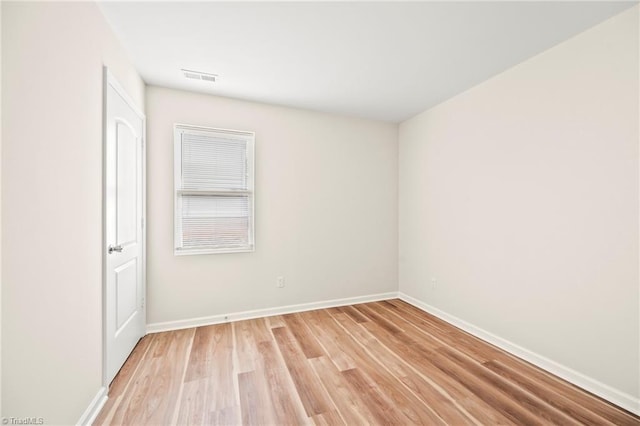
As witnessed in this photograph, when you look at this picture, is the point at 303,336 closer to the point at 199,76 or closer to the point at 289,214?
the point at 289,214

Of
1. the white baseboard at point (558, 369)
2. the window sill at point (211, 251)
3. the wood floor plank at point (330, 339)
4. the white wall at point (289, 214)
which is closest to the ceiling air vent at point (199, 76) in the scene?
the white wall at point (289, 214)

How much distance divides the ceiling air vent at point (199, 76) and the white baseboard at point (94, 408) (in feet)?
8.43

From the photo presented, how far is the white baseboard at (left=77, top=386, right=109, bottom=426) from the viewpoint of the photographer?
4.91 ft

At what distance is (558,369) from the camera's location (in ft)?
6.61

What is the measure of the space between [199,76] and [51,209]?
1.81 m

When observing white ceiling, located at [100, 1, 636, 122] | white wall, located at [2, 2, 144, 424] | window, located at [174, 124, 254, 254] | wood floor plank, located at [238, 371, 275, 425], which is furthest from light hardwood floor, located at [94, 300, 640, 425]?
white ceiling, located at [100, 1, 636, 122]

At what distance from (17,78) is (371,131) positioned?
3.36 metres

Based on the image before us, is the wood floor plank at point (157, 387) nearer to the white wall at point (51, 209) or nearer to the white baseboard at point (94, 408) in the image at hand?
the white baseboard at point (94, 408)

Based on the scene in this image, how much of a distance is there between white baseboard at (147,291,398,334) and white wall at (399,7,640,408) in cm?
95

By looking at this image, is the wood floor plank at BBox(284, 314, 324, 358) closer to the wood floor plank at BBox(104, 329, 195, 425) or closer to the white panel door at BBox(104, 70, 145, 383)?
the wood floor plank at BBox(104, 329, 195, 425)

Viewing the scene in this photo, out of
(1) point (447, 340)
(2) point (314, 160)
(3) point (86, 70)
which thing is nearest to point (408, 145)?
(2) point (314, 160)

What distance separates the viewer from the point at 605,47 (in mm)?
1778

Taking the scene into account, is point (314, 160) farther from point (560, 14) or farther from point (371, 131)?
point (560, 14)

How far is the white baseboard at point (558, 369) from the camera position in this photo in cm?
168
